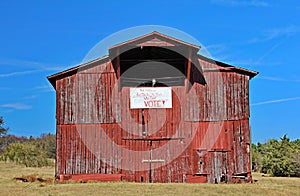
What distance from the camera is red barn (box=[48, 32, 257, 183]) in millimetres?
25250

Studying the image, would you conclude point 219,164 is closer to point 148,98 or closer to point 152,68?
point 148,98

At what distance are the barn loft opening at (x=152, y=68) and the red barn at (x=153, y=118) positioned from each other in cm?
6

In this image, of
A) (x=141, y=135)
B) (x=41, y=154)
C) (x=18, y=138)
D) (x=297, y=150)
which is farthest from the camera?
(x=18, y=138)

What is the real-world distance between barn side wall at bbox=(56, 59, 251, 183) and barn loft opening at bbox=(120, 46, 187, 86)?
667mm

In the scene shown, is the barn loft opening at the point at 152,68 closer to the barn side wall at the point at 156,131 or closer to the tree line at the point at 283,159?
the barn side wall at the point at 156,131

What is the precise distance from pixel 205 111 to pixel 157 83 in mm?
3482

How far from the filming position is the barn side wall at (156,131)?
25250mm

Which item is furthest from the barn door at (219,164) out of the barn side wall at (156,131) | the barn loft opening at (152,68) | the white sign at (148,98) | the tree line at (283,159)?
the tree line at (283,159)

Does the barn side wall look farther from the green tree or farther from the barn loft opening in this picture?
the green tree

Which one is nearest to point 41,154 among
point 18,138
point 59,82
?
point 59,82

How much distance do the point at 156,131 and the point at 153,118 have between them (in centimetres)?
83

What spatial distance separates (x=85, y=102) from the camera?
Result: 84.1 feet

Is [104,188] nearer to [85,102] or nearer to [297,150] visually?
[85,102]

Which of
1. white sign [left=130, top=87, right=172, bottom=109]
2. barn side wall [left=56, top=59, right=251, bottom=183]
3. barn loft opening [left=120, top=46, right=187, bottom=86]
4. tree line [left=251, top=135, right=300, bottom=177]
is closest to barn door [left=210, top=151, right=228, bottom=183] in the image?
barn side wall [left=56, top=59, right=251, bottom=183]
